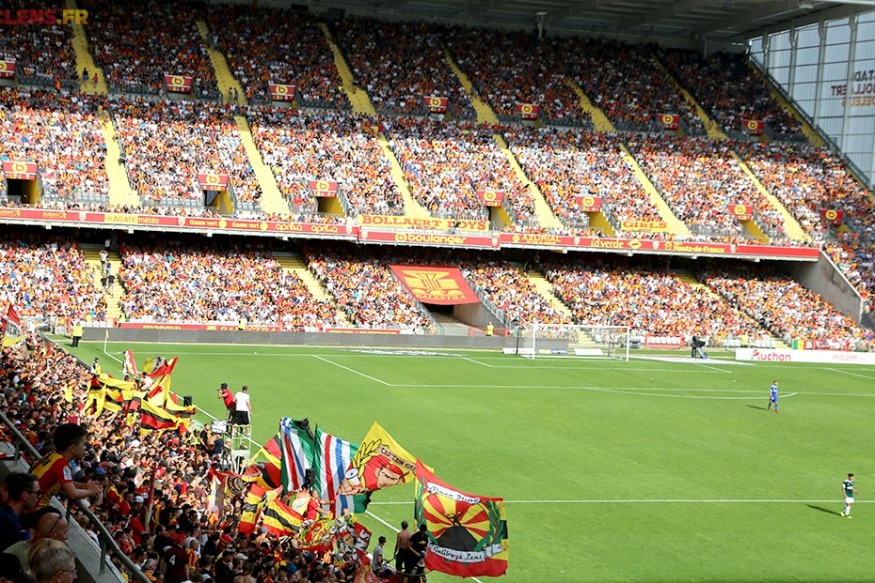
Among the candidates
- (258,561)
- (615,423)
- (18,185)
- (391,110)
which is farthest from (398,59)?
(258,561)

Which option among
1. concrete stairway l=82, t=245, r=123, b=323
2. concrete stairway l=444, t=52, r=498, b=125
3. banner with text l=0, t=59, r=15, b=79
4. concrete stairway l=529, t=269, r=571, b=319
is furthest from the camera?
concrete stairway l=444, t=52, r=498, b=125

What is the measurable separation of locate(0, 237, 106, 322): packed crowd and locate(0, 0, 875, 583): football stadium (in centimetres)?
21

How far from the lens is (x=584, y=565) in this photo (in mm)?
20172

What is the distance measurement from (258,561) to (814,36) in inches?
2772

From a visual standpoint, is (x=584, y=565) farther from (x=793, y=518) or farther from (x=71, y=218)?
(x=71, y=218)

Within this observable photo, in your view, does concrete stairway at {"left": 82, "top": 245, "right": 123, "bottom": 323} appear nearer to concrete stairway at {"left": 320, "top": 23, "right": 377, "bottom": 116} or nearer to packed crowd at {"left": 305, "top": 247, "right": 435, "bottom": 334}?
packed crowd at {"left": 305, "top": 247, "right": 435, "bottom": 334}

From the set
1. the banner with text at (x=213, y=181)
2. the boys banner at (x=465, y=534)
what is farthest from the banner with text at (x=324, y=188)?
the boys banner at (x=465, y=534)

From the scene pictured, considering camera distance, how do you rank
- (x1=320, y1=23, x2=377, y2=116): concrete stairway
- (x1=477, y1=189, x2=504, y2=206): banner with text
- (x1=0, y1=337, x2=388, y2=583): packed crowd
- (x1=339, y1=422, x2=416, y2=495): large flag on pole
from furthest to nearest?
(x1=320, y1=23, x2=377, y2=116): concrete stairway → (x1=477, y1=189, x2=504, y2=206): banner with text → (x1=339, y1=422, x2=416, y2=495): large flag on pole → (x1=0, y1=337, x2=388, y2=583): packed crowd

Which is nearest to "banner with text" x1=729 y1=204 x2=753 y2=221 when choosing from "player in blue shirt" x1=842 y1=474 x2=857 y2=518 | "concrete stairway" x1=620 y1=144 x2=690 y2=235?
"concrete stairway" x1=620 y1=144 x2=690 y2=235

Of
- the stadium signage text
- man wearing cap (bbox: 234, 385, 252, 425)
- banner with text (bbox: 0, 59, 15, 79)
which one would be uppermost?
banner with text (bbox: 0, 59, 15, 79)

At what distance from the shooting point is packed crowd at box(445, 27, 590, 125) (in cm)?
7225

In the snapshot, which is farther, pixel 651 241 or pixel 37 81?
pixel 651 241

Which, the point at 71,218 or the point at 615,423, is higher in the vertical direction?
the point at 71,218

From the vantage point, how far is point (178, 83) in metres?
63.6
